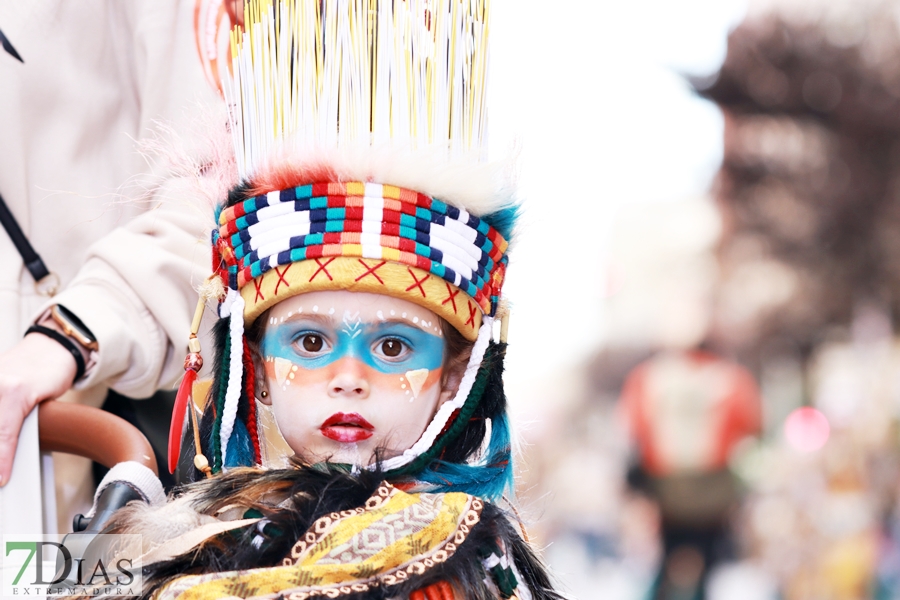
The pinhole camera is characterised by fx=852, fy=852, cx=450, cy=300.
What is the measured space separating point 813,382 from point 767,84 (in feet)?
4.69

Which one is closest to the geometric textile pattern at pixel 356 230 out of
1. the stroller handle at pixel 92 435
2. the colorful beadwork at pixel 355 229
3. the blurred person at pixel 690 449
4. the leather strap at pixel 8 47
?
the colorful beadwork at pixel 355 229

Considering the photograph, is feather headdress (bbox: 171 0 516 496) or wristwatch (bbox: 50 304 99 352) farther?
wristwatch (bbox: 50 304 99 352)

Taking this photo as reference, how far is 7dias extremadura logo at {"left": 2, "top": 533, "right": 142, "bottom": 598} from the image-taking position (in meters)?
0.93

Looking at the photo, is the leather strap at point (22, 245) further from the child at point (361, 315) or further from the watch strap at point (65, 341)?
the child at point (361, 315)

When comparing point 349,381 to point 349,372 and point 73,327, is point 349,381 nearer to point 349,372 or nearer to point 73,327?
point 349,372

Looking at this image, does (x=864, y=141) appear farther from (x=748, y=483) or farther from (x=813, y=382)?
(x=748, y=483)

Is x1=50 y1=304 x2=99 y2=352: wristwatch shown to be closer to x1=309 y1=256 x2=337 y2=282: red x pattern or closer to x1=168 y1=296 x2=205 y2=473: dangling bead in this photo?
x1=168 y1=296 x2=205 y2=473: dangling bead

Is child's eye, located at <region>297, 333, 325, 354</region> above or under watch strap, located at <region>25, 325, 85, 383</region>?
above

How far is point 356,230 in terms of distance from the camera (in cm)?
105

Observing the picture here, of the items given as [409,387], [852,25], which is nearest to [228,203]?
[409,387]

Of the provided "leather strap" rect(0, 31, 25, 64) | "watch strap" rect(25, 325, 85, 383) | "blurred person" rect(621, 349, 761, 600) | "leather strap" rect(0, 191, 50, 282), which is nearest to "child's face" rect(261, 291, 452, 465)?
"watch strap" rect(25, 325, 85, 383)

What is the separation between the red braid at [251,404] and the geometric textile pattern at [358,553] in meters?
0.28

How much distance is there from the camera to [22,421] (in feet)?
Answer: 3.71

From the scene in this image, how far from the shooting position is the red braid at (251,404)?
1.15 meters
